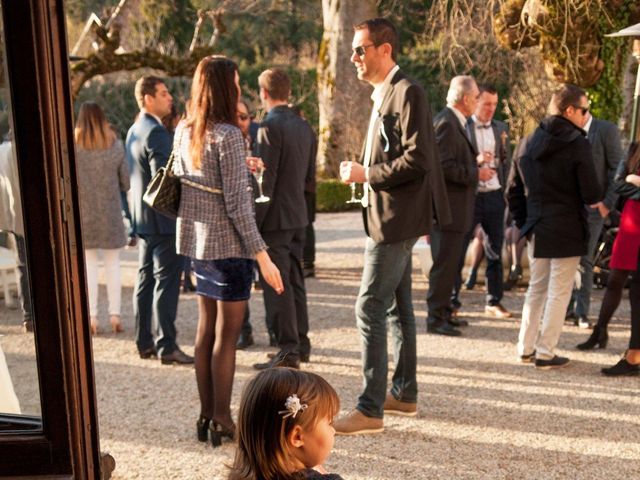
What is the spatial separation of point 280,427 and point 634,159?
441cm

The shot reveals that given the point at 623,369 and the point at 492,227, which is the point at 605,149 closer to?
the point at 492,227

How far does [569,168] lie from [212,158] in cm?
263

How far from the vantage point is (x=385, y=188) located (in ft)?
15.6

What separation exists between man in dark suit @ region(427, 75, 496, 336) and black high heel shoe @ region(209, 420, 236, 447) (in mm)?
2945

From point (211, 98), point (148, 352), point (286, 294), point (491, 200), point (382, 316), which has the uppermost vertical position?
point (211, 98)

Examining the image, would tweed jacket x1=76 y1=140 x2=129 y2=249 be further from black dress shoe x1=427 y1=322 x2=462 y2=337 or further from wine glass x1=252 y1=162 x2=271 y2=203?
black dress shoe x1=427 y1=322 x2=462 y2=337

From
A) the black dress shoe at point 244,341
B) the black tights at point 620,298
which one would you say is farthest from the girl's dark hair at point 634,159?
the black dress shoe at point 244,341

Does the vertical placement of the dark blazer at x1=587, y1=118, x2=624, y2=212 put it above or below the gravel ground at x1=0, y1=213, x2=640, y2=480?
above

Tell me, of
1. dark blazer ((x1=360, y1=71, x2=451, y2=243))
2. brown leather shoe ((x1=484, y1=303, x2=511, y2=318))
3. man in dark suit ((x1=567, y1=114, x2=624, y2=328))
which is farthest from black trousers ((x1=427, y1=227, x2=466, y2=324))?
dark blazer ((x1=360, y1=71, x2=451, y2=243))

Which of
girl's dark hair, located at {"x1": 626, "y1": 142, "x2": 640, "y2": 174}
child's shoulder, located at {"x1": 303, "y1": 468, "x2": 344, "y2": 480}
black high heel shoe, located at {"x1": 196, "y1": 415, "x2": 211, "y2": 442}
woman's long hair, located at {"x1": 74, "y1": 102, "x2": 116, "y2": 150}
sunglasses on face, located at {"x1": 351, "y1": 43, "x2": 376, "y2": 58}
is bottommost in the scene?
black high heel shoe, located at {"x1": 196, "y1": 415, "x2": 211, "y2": 442}

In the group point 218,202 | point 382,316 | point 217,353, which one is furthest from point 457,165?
point 217,353

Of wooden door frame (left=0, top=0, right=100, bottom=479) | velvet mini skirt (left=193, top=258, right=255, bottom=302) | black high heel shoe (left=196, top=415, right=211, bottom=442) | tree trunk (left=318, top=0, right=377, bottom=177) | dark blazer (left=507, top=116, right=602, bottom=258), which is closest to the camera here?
wooden door frame (left=0, top=0, right=100, bottom=479)

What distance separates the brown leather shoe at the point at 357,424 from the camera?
4.94 m

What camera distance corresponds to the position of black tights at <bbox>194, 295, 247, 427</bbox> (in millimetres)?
4641
